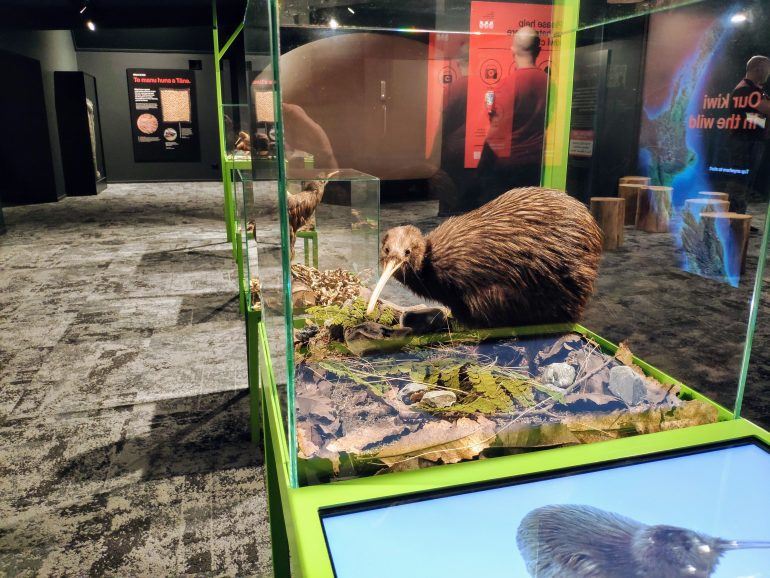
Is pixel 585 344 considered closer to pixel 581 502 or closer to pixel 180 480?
pixel 581 502

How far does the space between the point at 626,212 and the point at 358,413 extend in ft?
1.81

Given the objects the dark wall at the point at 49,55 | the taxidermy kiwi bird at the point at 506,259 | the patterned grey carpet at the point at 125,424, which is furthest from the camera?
the dark wall at the point at 49,55

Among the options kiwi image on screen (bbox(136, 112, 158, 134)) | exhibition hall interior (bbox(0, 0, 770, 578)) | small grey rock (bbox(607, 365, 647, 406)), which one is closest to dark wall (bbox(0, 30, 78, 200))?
kiwi image on screen (bbox(136, 112, 158, 134))

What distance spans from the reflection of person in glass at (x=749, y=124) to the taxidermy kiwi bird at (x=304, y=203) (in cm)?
59

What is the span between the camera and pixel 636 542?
685 mm

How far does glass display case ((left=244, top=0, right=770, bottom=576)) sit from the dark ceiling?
16.0ft

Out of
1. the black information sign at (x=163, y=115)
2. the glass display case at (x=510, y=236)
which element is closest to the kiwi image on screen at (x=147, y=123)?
the black information sign at (x=163, y=115)

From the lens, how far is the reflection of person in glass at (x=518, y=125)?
99 cm

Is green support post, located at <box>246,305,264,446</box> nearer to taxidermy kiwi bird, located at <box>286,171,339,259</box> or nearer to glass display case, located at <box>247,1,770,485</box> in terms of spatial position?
glass display case, located at <box>247,1,770,485</box>

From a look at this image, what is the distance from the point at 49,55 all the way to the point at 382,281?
897 cm

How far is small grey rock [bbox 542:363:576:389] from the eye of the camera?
1022 mm

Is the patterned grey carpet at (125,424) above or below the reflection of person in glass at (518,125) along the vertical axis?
below

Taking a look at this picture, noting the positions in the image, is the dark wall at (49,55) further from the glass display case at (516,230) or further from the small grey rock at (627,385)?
the small grey rock at (627,385)

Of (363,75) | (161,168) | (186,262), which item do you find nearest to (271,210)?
(363,75)
